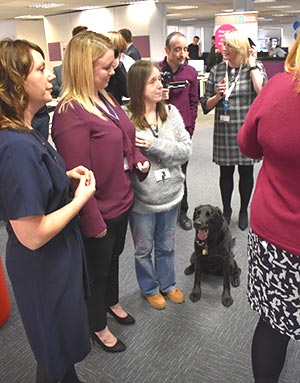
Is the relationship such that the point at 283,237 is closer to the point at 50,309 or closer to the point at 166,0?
the point at 50,309

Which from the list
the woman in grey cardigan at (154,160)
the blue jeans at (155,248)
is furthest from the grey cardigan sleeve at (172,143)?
the blue jeans at (155,248)

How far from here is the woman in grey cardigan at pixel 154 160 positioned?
178cm

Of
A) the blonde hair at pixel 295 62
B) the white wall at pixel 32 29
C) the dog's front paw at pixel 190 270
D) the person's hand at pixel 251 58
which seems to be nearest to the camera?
the blonde hair at pixel 295 62

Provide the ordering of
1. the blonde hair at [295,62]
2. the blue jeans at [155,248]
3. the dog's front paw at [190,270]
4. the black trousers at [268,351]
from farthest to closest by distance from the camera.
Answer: the dog's front paw at [190,270] < the blue jeans at [155,248] < the black trousers at [268,351] < the blonde hair at [295,62]

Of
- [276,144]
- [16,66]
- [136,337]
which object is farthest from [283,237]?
[136,337]

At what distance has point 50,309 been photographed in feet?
3.89

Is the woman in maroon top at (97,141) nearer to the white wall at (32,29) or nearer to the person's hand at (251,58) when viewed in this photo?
the person's hand at (251,58)

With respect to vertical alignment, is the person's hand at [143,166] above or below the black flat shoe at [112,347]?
above

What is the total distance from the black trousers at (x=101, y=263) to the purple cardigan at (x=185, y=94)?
1.46m

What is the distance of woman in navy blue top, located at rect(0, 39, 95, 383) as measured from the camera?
39.4 inches

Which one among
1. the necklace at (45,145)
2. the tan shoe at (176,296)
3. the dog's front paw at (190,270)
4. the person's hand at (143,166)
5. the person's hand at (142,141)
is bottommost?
the dog's front paw at (190,270)

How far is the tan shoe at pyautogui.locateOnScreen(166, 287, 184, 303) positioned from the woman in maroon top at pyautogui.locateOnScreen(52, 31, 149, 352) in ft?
2.00

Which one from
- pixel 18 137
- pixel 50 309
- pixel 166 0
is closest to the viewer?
pixel 18 137

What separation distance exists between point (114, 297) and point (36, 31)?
43.8ft
